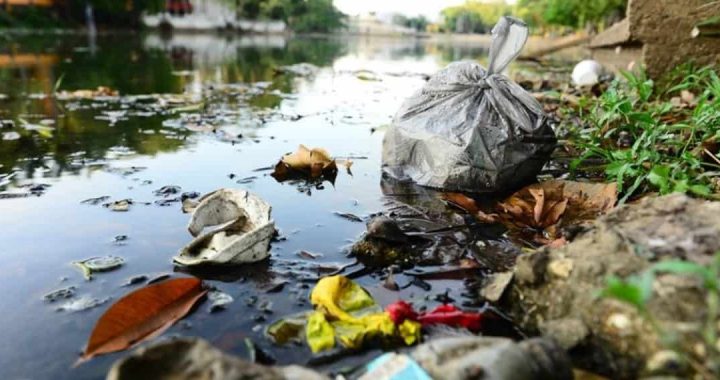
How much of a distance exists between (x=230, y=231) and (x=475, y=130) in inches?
48.9

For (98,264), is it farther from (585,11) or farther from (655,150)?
(585,11)

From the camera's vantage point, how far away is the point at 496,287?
143cm

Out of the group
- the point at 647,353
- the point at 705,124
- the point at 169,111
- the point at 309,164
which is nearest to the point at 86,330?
the point at 647,353

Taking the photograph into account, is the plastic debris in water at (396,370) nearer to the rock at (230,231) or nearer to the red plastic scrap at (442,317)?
the red plastic scrap at (442,317)

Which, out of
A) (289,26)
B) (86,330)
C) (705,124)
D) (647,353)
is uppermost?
(289,26)

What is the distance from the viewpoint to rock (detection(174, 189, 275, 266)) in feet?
5.44

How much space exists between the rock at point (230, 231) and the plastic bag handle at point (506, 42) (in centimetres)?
149

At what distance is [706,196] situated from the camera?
181 centimetres

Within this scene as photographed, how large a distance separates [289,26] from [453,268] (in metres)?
60.1

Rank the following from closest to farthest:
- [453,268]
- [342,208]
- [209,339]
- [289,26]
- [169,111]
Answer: [209,339]
[453,268]
[342,208]
[169,111]
[289,26]

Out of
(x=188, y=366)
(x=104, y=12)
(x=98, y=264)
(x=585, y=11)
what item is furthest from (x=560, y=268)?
(x=104, y=12)

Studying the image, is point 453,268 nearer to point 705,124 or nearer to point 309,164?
point 309,164

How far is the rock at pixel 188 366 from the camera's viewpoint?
87cm

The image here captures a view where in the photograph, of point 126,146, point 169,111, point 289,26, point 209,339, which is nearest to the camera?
point 209,339
